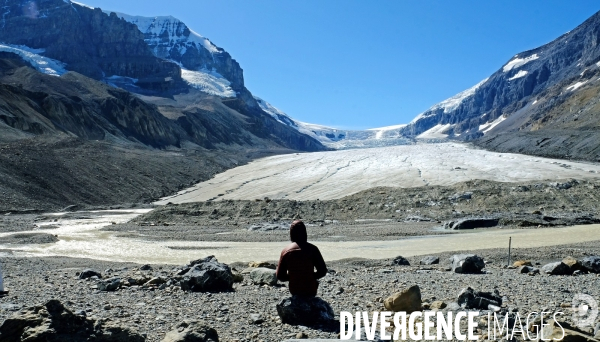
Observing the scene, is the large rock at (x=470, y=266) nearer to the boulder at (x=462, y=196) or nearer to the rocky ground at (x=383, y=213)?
the rocky ground at (x=383, y=213)

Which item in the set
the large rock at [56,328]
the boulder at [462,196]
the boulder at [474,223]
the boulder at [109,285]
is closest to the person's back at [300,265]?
the large rock at [56,328]

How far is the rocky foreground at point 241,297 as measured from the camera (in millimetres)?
7434

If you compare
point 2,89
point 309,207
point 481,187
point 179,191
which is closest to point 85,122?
point 2,89

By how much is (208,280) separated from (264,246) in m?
15.8

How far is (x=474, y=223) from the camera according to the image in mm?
32562

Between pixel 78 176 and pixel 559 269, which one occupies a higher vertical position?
pixel 78 176

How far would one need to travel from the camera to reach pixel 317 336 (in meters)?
7.39

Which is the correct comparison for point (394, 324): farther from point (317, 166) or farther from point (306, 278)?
point (317, 166)

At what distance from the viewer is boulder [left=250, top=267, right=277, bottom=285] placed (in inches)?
487

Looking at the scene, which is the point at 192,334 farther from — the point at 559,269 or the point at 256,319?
the point at 559,269

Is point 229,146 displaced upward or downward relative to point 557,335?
upward

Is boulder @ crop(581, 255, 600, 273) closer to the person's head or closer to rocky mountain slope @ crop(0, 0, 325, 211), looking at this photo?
the person's head

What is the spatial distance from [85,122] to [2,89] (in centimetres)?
2029

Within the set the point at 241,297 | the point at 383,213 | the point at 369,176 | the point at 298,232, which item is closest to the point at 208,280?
the point at 241,297
